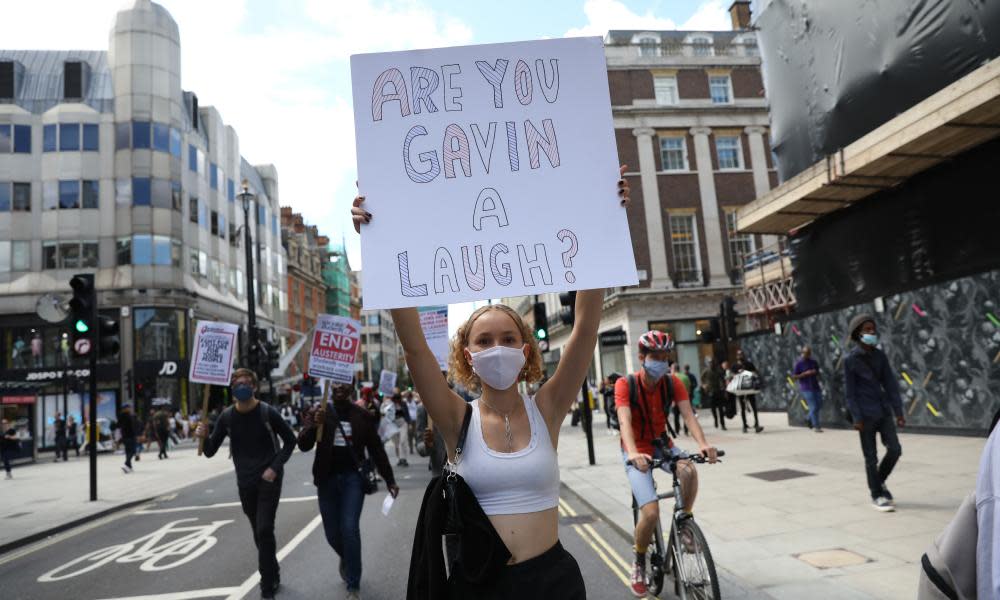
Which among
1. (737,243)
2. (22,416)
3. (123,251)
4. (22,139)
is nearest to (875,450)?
(737,243)

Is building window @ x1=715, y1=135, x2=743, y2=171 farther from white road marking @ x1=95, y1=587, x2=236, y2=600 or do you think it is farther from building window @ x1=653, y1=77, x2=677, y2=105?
white road marking @ x1=95, y1=587, x2=236, y2=600

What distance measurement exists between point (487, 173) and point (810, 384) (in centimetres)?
1417

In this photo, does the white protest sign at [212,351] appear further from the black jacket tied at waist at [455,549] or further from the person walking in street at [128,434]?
the person walking in street at [128,434]

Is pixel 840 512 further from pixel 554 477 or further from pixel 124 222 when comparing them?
pixel 124 222

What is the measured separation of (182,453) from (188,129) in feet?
76.1

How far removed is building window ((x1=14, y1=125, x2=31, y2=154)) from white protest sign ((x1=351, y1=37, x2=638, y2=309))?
143 ft

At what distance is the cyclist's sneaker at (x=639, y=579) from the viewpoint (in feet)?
15.1

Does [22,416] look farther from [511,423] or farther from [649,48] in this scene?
[649,48]

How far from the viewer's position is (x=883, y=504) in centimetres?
670

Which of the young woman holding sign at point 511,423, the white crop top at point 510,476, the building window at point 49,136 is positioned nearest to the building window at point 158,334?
the building window at point 49,136

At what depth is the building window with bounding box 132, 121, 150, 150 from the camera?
37.3m

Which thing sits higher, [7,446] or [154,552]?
[7,446]

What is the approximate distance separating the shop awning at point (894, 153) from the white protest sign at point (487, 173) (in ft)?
28.0

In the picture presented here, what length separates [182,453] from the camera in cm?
2542
